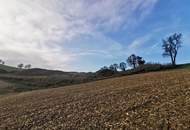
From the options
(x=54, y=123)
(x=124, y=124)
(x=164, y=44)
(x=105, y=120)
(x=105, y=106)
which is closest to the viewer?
(x=124, y=124)

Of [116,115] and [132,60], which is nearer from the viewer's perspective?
[116,115]

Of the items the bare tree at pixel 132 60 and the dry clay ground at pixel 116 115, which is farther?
the bare tree at pixel 132 60

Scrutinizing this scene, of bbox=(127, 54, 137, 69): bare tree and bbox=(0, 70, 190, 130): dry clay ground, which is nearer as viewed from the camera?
bbox=(0, 70, 190, 130): dry clay ground

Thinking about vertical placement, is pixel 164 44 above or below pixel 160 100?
above

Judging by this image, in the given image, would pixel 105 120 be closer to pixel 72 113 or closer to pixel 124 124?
pixel 124 124

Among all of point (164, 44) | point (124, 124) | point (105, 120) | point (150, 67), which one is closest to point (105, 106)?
point (105, 120)

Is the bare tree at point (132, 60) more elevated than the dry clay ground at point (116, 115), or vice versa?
the bare tree at point (132, 60)

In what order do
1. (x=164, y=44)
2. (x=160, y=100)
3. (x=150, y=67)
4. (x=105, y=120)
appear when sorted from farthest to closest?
(x=164, y=44)
(x=150, y=67)
(x=160, y=100)
(x=105, y=120)

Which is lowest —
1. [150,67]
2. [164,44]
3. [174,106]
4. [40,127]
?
[40,127]

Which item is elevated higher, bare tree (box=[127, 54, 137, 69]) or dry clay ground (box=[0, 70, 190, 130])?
bare tree (box=[127, 54, 137, 69])

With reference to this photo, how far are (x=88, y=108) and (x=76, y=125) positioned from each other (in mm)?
2797

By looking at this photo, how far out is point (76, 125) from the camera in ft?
35.7

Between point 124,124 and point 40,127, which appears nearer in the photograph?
point 124,124

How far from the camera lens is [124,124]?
9.82 meters
